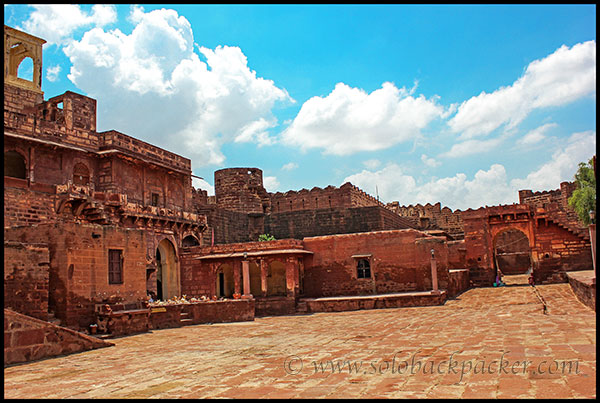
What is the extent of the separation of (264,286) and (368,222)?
10529mm

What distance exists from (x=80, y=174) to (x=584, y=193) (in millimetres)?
29387

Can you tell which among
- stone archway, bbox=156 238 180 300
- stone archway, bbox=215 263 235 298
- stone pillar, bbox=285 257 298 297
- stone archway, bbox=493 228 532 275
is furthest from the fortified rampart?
stone archway, bbox=156 238 180 300

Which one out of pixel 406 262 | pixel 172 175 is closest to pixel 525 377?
pixel 406 262

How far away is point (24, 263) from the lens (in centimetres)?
1238

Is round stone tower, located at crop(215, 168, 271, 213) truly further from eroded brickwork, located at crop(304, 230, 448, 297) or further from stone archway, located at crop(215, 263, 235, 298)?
eroded brickwork, located at crop(304, 230, 448, 297)

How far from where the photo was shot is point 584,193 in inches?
1270

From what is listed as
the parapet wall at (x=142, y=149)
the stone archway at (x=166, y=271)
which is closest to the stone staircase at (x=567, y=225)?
the stone archway at (x=166, y=271)

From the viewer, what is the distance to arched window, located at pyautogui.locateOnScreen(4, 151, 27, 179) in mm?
20594

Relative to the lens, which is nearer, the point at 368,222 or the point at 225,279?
the point at 225,279

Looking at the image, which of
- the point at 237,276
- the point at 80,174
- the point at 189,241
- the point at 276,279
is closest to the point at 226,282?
the point at 276,279

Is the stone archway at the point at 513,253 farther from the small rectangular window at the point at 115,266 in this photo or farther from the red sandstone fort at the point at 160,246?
the small rectangular window at the point at 115,266

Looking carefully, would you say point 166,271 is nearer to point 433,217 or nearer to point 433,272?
point 433,272

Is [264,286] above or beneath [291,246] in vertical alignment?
beneath

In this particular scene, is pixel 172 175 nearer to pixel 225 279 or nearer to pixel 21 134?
pixel 225 279
